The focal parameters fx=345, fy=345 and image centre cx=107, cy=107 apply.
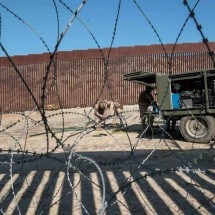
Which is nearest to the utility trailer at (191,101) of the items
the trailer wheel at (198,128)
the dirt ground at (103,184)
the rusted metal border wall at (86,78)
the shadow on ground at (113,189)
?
the trailer wheel at (198,128)

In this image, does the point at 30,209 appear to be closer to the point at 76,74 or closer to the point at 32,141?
the point at 32,141

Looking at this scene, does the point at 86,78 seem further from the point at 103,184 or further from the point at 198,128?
the point at 103,184

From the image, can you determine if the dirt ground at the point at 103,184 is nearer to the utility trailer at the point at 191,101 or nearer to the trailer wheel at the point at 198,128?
the trailer wheel at the point at 198,128

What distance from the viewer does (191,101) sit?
9.23m

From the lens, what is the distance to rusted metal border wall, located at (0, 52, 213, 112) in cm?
2364

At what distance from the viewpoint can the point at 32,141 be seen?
1078 cm

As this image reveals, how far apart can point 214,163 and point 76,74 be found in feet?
64.6

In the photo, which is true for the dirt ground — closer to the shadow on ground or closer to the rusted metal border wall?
the shadow on ground

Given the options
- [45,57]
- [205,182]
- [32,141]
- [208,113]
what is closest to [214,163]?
[205,182]

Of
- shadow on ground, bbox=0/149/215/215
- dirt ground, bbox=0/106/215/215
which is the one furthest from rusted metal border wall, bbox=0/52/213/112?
shadow on ground, bbox=0/149/215/215

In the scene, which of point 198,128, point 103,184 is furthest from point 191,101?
point 103,184

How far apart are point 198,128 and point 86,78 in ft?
54.7

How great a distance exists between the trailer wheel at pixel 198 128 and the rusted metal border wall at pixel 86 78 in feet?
46.0

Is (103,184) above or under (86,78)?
under
